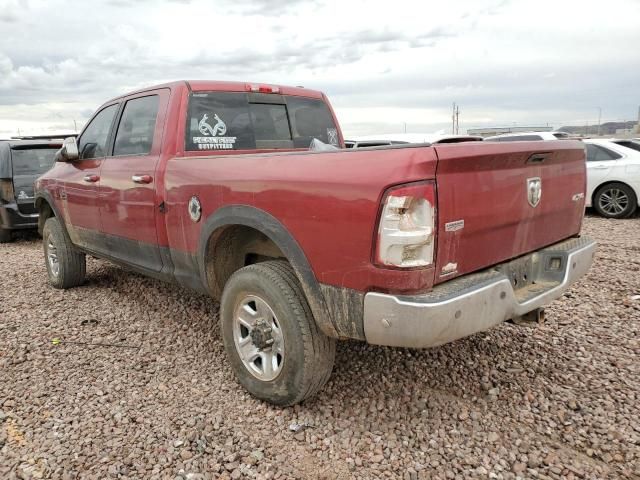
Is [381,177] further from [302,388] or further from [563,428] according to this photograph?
[563,428]

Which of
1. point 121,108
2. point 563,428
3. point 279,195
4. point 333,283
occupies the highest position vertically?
point 121,108

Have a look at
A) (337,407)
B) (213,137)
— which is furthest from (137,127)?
(337,407)

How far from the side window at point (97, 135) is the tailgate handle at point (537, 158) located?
3404mm

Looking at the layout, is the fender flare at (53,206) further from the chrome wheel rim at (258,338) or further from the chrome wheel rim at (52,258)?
the chrome wheel rim at (258,338)

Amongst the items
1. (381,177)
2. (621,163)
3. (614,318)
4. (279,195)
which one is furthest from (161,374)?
(621,163)

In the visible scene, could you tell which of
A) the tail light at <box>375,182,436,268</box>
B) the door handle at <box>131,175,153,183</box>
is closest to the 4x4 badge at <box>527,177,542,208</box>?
the tail light at <box>375,182,436,268</box>

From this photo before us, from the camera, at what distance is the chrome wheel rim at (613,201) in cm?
957

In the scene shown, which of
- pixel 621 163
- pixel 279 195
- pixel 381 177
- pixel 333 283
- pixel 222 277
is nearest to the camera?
pixel 381 177

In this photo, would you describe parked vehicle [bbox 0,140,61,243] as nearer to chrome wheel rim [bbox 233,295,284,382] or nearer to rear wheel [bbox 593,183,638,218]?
chrome wheel rim [bbox 233,295,284,382]

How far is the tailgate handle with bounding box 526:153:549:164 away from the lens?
2822 millimetres

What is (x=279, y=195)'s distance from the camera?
2.73m

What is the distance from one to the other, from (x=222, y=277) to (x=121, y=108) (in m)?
1.96

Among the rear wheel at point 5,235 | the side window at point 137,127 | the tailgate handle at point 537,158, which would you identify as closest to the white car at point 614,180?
the tailgate handle at point 537,158

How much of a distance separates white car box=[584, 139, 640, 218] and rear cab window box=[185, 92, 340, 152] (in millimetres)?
6765
